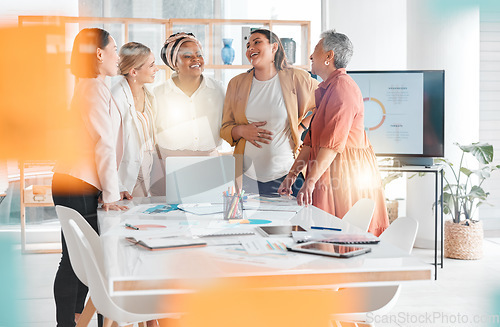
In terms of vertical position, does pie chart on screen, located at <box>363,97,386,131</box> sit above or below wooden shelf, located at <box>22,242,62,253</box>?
above

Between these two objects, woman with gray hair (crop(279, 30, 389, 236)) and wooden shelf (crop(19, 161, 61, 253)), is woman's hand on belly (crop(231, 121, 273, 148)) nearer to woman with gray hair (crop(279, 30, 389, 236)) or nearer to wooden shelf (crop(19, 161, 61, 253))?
woman with gray hair (crop(279, 30, 389, 236))

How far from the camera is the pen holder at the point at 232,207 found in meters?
2.04

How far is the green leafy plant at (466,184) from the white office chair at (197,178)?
7.13 ft

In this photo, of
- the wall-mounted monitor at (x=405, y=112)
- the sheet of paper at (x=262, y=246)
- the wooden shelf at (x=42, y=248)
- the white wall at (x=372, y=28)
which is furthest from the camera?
the white wall at (x=372, y=28)

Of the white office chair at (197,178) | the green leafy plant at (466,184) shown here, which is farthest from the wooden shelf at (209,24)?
the white office chair at (197,178)

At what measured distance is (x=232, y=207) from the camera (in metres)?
2.04

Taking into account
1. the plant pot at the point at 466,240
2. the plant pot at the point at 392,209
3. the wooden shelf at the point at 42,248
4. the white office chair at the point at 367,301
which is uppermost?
the white office chair at the point at 367,301

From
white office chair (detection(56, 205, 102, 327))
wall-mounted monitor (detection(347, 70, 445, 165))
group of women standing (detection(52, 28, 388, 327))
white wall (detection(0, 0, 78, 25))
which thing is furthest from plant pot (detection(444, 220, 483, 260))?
white wall (detection(0, 0, 78, 25))

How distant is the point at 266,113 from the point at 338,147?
610 mm

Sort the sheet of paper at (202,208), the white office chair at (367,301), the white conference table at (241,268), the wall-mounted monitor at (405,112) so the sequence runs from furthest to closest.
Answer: the wall-mounted monitor at (405,112), the sheet of paper at (202,208), the white office chair at (367,301), the white conference table at (241,268)

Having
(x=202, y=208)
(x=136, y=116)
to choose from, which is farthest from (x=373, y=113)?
(x=202, y=208)

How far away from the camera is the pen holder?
6.69 ft

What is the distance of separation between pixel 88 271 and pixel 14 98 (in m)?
3.28

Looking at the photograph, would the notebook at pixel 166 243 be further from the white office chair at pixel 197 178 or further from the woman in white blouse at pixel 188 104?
the woman in white blouse at pixel 188 104
